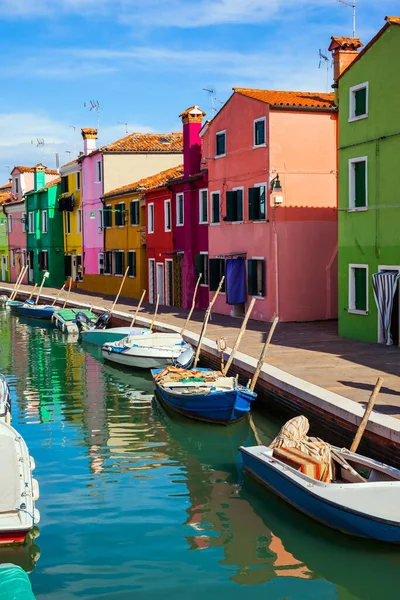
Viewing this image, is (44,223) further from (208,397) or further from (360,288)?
(208,397)

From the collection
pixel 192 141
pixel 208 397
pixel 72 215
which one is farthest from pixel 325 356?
pixel 72 215

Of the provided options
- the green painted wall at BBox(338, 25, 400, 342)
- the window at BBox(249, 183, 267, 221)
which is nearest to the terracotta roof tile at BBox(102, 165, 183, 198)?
the window at BBox(249, 183, 267, 221)

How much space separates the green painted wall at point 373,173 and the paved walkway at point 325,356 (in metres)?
1.50

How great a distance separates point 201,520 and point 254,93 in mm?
20044

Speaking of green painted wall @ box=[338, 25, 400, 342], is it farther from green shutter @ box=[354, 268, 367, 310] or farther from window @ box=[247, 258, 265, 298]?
window @ box=[247, 258, 265, 298]

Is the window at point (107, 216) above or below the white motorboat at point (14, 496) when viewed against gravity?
above

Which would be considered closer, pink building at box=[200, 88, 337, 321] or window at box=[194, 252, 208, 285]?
pink building at box=[200, 88, 337, 321]

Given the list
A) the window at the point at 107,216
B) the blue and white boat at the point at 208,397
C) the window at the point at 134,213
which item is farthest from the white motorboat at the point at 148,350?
the window at the point at 107,216

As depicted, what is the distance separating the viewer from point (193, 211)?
33.4 metres

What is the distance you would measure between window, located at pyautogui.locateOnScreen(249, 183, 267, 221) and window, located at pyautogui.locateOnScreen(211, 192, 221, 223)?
3224 millimetres

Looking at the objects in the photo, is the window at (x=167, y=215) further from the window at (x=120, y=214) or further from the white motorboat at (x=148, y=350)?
the white motorboat at (x=148, y=350)

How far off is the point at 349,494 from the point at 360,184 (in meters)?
13.7

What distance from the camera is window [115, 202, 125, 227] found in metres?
42.4

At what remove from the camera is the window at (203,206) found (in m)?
32.8
